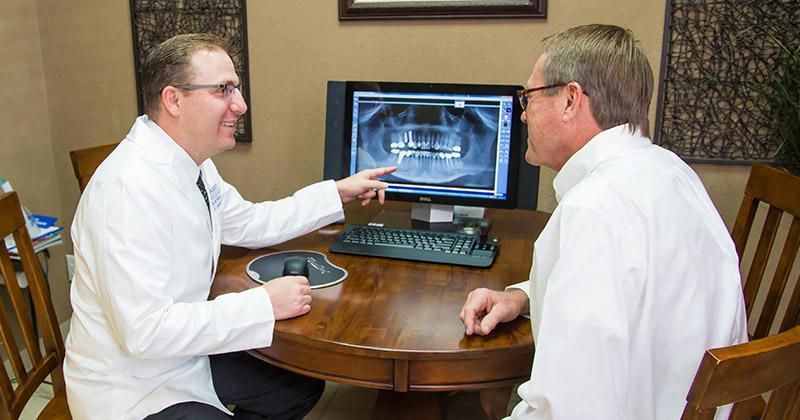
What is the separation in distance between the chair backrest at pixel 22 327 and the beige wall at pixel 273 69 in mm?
1022

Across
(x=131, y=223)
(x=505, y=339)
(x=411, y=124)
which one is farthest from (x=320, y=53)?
(x=505, y=339)

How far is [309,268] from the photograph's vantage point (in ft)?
5.34

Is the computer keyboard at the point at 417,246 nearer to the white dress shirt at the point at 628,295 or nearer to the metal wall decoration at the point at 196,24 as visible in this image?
the white dress shirt at the point at 628,295

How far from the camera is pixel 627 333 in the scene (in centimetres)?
100

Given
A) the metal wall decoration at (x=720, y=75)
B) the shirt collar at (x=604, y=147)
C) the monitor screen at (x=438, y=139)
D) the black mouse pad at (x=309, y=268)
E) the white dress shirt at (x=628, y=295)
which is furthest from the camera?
the metal wall decoration at (x=720, y=75)

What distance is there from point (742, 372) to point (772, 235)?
39.8 inches

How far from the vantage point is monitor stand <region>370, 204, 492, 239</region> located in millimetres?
1938

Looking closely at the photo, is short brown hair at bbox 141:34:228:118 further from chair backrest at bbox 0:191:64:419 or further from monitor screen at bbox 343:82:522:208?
monitor screen at bbox 343:82:522:208

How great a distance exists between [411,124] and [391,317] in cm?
74

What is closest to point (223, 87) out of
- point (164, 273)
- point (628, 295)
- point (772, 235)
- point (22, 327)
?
point (164, 273)

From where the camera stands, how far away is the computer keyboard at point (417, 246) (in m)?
1.67

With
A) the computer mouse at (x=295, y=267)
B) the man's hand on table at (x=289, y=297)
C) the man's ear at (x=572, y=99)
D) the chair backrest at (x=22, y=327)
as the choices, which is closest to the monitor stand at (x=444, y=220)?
the computer mouse at (x=295, y=267)

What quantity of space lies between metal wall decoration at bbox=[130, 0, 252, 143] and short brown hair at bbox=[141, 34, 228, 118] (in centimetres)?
94

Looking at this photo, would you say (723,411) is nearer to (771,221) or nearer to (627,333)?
(627,333)
